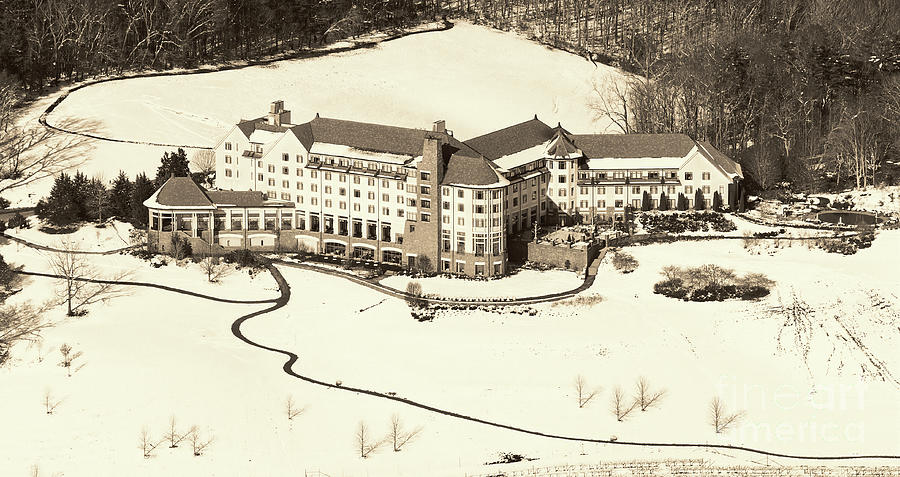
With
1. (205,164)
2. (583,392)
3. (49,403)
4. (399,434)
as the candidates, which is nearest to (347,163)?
(205,164)

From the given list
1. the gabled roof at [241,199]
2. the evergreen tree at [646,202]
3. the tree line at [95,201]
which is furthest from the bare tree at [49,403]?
the evergreen tree at [646,202]

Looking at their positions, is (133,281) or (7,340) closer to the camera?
(7,340)

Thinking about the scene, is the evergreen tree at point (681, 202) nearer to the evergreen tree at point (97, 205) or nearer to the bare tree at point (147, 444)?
the evergreen tree at point (97, 205)

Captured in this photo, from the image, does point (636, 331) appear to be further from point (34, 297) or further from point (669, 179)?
point (34, 297)

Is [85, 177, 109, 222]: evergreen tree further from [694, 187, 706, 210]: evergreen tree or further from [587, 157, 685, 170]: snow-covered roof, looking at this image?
[694, 187, 706, 210]: evergreen tree

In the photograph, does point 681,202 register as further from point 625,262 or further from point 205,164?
point 205,164

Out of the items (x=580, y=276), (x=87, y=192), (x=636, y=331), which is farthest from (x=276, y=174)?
(x=636, y=331)
